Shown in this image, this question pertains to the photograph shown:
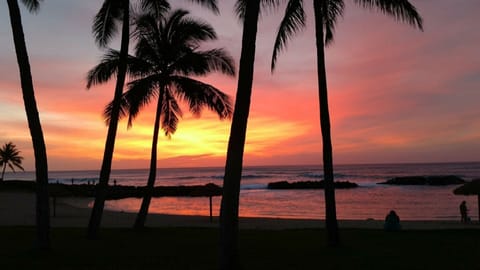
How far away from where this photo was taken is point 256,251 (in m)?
10.9

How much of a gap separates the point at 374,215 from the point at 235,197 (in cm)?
2551

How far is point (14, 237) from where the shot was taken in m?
13.1

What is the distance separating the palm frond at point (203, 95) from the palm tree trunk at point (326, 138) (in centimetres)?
627

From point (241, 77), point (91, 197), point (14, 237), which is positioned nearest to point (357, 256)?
point (241, 77)

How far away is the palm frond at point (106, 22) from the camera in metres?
Answer: 14.1

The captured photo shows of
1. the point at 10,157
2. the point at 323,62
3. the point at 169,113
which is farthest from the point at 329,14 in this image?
the point at 10,157

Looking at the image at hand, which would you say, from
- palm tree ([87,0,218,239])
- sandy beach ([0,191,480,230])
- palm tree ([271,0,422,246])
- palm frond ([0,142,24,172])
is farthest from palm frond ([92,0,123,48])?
palm frond ([0,142,24,172])

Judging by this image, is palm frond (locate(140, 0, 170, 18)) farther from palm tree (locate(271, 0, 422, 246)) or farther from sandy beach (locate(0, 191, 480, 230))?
A: sandy beach (locate(0, 191, 480, 230))

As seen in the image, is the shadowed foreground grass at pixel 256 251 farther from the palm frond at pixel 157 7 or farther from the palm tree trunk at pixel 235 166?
the palm frond at pixel 157 7

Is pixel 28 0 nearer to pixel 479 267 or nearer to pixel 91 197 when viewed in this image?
pixel 479 267

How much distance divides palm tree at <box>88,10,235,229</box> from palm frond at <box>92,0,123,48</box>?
2085 millimetres

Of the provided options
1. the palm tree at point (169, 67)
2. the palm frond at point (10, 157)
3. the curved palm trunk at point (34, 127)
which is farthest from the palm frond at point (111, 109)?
the palm frond at point (10, 157)

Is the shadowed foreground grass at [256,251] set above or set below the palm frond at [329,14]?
below

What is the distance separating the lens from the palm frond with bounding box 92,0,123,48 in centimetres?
Answer: 1409
